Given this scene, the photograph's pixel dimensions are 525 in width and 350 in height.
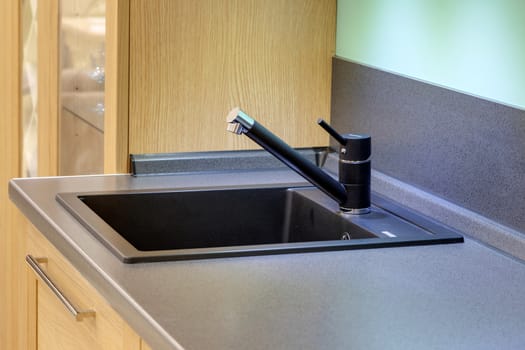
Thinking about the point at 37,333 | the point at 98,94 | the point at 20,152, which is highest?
the point at 98,94

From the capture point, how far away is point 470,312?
113 cm

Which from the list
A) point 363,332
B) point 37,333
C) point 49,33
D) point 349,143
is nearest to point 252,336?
point 363,332

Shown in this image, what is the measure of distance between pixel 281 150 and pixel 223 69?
0.47 metres

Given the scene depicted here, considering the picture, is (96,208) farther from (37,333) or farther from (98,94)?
(98,94)

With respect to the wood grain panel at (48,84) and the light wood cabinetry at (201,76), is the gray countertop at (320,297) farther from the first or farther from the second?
the wood grain panel at (48,84)

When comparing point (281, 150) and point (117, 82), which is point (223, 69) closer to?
point (117, 82)

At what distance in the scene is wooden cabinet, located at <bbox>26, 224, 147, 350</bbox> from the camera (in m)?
1.32

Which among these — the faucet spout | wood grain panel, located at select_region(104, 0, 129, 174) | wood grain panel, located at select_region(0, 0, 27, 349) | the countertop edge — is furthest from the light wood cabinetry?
wood grain panel, located at select_region(0, 0, 27, 349)

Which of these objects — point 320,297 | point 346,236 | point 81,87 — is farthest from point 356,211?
point 81,87

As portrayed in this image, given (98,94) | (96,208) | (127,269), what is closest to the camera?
(127,269)

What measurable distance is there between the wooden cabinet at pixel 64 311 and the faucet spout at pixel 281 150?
0.36 meters

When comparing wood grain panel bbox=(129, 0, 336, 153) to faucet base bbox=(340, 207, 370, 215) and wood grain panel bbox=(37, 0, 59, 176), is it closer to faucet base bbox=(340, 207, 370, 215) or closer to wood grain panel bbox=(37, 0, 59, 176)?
faucet base bbox=(340, 207, 370, 215)

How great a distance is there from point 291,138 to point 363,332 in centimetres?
109

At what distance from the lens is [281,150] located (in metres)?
1.60
